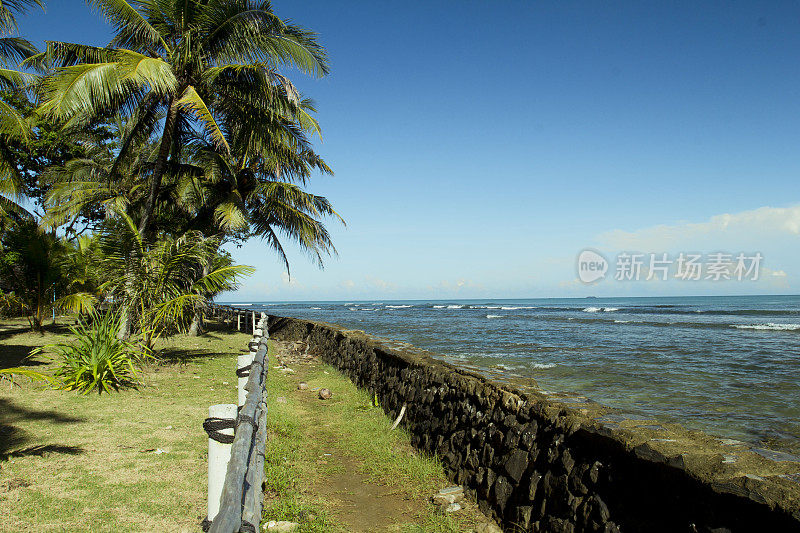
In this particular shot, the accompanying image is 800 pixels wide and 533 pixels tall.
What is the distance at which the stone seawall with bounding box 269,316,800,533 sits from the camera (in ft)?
7.97

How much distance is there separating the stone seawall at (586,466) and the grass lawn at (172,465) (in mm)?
414

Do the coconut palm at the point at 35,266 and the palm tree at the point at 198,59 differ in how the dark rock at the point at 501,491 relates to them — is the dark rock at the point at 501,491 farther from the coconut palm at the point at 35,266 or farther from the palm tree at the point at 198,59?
the coconut palm at the point at 35,266

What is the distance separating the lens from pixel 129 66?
8.66 m

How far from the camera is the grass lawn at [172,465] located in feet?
11.7

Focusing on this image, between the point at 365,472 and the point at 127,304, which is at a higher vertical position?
the point at 127,304

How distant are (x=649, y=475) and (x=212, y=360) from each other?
9.89 m

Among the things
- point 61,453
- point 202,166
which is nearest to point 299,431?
point 61,453

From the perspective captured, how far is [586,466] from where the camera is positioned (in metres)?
3.34

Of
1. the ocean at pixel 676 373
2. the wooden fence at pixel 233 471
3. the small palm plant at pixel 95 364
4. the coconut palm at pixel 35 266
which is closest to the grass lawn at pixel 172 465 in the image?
the small palm plant at pixel 95 364

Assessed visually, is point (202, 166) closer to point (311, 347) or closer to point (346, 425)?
point (311, 347)

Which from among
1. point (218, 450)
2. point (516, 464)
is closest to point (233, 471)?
point (218, 450)

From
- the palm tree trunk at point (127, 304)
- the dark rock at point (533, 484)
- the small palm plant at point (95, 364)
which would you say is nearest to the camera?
the dark rock at point (533, 484)

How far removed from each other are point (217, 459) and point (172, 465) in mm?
2169

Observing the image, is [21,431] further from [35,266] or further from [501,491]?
[35,266]
